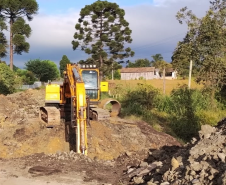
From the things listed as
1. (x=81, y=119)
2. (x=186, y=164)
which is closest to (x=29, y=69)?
(x=81, y=119)

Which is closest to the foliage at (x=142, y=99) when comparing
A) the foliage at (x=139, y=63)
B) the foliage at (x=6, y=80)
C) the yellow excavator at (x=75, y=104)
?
the yellow excavator at (x=75, y=104)

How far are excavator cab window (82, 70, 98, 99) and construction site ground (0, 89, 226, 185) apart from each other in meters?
1.31

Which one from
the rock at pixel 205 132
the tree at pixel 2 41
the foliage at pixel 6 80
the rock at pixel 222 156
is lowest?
the rock at pixel 222 156

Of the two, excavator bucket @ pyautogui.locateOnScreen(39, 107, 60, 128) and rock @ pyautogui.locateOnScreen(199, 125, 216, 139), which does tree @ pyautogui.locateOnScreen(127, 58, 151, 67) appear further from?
rock @ pyautogui.locateOnScreen(199, 125, 216, 139)

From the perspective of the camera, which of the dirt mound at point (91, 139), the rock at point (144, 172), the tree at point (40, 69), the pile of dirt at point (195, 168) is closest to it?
the pile of dirt at point (195, 168)

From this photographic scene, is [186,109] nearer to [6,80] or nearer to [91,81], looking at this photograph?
[91,81]

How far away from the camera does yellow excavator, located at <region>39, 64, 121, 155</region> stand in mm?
9984

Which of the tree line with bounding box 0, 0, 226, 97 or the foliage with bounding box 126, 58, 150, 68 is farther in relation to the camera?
the foliage with bounding box 126, 58, 150, 68

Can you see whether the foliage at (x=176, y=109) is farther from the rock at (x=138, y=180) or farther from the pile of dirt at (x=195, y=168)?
the rock at (x=138, y=180)

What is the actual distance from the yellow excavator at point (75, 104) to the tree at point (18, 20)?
18883 mm

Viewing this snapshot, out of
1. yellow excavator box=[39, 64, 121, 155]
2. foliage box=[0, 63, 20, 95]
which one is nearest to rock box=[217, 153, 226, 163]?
yellow excavator box=[39, 64, 121, 155]

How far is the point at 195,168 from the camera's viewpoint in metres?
6.63

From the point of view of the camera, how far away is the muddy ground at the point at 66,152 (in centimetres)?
857

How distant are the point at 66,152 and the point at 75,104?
1.33 meters
